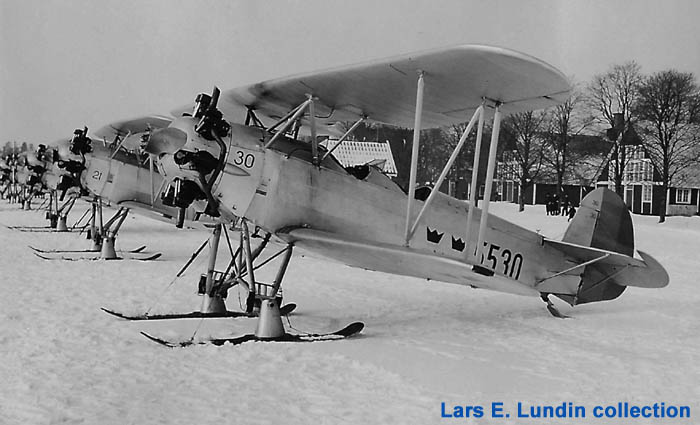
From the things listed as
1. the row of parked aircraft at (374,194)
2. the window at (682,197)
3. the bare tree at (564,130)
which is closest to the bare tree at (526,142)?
the bare tree at (564,130)

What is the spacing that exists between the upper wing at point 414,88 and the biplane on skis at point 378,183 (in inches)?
0.6

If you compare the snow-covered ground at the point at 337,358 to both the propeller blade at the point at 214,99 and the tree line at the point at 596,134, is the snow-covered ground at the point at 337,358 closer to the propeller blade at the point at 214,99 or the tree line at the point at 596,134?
the propeller blade at the point at 214,99

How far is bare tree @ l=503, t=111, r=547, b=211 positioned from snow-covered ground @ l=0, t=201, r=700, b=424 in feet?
95.6

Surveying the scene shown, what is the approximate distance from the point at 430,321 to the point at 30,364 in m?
4.23

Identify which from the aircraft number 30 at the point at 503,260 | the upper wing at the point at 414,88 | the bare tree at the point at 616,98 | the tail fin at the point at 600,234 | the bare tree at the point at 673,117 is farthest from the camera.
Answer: the bare tree at the point at 616,98

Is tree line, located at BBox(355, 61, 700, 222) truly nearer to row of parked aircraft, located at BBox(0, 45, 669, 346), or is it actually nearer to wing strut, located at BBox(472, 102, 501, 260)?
row of parked aircraft, located at BBox(0, 45, 669, 346)

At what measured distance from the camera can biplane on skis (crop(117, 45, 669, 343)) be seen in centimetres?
552

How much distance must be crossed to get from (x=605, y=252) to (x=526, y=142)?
31.9 metres

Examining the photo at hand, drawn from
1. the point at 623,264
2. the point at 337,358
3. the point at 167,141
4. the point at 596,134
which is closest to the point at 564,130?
the point at 596,134

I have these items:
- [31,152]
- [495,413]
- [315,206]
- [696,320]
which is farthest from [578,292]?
[31,152]

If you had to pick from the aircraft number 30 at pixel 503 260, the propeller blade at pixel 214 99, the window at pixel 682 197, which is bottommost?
the aircraft number 30 at pixel 503 260

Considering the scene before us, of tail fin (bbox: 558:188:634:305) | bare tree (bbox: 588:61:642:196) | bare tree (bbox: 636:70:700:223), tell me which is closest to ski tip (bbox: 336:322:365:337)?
tail fin (bbox: 558:188:634:305)

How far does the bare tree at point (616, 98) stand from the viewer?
35781mm

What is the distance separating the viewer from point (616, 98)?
3775cm
